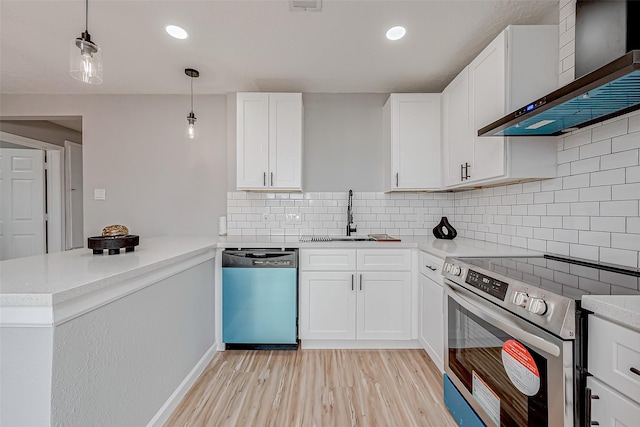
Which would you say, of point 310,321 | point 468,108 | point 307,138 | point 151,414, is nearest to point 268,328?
point 310,321

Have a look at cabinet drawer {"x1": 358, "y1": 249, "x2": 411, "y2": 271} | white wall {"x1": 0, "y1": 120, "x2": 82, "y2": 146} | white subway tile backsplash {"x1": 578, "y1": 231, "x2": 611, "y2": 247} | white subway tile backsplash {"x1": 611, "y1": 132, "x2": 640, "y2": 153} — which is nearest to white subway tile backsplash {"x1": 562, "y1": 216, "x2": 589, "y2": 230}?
white subway tile backsplash {"x1": 578, "y1": 231, "x2": 611, "y2": 247}

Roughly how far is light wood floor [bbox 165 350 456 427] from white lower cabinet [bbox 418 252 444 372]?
0.52 feet

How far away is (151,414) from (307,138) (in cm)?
255

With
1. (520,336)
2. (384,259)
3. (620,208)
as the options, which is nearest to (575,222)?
(620,208)

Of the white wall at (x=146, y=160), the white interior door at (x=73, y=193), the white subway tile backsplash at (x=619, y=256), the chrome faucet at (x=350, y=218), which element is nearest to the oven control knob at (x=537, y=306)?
the white subway tile backsplash at (x=619, y=256)

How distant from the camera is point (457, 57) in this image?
2357 millimetres

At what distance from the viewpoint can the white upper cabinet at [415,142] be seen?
271cm

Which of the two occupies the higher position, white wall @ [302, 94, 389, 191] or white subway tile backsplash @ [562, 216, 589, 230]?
white wall @ [302, 94, 389, 191]

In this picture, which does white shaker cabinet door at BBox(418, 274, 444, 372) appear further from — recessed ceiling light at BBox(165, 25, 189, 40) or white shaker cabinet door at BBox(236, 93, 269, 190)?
recessed ceiling light at BBox(165, 25, 189, 40)

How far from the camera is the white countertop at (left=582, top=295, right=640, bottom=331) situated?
770mm

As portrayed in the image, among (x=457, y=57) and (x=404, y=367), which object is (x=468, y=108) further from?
(x=404, y=367)

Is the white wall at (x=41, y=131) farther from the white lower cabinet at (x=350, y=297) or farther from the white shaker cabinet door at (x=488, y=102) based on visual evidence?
the white shaker cabinet door at (x=488, y=102)

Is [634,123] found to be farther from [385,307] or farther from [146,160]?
[146,160]

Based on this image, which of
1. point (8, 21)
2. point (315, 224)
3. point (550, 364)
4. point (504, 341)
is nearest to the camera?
point (550, 364)
